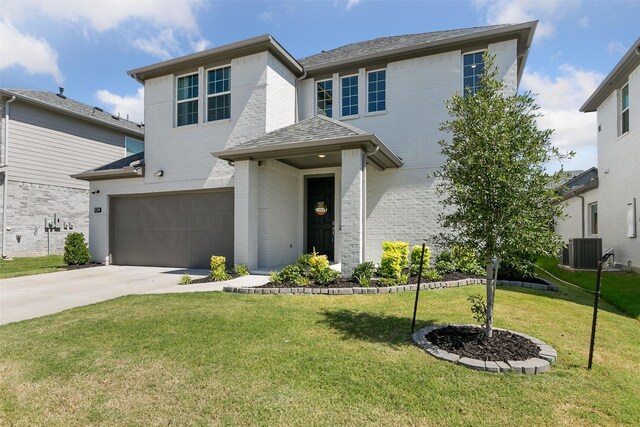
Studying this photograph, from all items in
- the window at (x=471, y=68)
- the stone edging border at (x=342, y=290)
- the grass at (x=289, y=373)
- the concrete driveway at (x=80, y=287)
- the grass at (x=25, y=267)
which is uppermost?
the window at (x=471, y=68)

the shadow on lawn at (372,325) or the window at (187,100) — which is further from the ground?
the window at (187,100)

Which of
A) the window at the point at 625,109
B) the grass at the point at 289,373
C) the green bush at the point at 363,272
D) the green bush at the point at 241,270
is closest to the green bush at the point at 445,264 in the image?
the green bush at the point at 363,272

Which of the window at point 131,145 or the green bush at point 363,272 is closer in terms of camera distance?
the green bush at point 363,272

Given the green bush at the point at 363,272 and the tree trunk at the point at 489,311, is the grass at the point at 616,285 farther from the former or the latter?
the green bush at the point at 363,272

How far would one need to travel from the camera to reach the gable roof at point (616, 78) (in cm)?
940

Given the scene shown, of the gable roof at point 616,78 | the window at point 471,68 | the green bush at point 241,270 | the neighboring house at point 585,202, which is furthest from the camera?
the neighboring house at point 585,202

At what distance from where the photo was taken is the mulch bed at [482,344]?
3607 millimetres

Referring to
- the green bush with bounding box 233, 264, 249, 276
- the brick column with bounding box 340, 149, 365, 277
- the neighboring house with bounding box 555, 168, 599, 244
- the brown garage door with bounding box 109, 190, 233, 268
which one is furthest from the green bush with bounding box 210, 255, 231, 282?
the neighboring house with bounding box 555, 168, 599, 244

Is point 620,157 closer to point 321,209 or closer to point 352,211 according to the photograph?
point 352,211

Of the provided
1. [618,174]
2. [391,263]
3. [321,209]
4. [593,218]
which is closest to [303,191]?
[321,209]

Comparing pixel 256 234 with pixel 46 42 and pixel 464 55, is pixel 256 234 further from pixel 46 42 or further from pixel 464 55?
pixel 46 42

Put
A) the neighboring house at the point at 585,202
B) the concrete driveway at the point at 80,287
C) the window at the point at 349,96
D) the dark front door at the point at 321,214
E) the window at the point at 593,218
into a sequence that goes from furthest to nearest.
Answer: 1. the window at the point at 593,218
2. the neighboring house at the point at 585,202
3. the dark front door at the point at 321,214
4. the window at the point at 349,96
5. the concrete driveway at the point at 80,287

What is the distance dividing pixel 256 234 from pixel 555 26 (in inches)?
366

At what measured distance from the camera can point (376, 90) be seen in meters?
10.8
